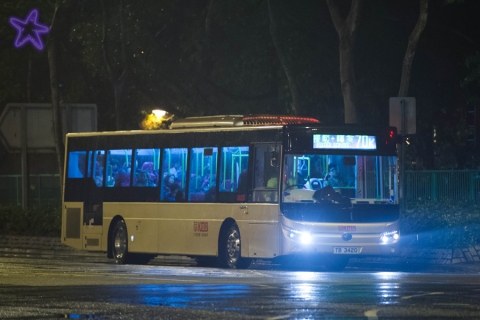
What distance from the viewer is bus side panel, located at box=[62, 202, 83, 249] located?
95.2ft

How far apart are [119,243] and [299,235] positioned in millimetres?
6130

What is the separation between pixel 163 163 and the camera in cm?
2636

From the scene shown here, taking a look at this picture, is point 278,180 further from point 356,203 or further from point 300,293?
point 300,293

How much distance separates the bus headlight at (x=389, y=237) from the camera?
76.2ft

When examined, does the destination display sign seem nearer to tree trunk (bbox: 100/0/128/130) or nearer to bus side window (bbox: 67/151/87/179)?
bus side window (bbox: 67/151/87/179)

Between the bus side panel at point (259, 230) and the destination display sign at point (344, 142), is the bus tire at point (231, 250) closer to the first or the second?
the bus side panel at point (259, 230)

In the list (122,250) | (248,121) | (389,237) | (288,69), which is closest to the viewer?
(389,237)

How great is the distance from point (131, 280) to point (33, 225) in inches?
807

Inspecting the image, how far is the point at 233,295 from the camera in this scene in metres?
15.9

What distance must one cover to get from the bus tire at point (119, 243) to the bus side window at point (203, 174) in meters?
2.72

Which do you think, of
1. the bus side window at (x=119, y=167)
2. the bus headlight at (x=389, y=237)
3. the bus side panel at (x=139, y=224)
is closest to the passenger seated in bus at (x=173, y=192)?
the bus side panel at (x=139, y=224)

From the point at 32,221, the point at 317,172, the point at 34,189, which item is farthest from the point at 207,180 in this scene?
the point at 34,189

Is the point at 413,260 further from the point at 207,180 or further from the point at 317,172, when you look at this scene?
the point at 207,180

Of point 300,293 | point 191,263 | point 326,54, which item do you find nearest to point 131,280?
point 300,293
